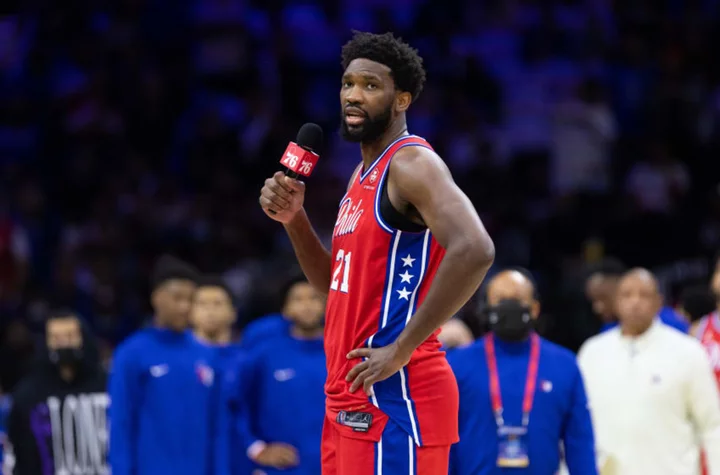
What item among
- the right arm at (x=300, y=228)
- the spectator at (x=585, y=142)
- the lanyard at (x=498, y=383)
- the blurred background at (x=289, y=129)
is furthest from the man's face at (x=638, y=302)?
the spectator at (x=585, y=142)

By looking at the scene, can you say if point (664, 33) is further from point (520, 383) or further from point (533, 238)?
point (520, 383)

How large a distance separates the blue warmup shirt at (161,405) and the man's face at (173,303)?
0.24 feet

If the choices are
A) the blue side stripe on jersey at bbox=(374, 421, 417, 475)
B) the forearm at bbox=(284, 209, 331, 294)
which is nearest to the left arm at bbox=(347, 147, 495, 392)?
the blue side stripe on jersey at bbox=(374, 421, 417, 475)

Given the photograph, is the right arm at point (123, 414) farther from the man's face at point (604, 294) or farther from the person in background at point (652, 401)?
the man's face at point (604, 294)

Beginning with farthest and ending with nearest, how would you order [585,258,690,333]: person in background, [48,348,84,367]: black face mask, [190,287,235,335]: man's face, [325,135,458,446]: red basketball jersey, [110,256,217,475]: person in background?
[585,258,690,333]: person in background → [190,287,235,335]: man's face → [48,348,84,367]: black face mask → [110,256,217,475]: person in background → [325,135,458,446]: red basketball jersey

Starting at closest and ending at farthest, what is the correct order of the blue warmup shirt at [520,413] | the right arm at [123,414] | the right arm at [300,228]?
the right arm at [300,228] < the blue warmup shirt at [520,413] < the right arm at [123,414]

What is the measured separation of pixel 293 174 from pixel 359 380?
0.77 meters

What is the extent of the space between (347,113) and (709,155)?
Answer: 9457 millimetres

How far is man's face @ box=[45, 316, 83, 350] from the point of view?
8.03m

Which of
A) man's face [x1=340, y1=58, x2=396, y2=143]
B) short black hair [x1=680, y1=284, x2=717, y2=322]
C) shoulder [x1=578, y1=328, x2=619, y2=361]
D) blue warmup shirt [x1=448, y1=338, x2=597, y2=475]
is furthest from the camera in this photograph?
short black hair [x1=680, y1=284, x2=717, y2=322]

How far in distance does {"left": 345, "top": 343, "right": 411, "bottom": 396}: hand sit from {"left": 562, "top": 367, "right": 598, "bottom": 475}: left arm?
2518 mm

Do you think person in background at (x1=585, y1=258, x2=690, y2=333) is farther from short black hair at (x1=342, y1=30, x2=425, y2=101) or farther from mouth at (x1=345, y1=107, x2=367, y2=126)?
mouth at (x1=345, y1=107, x2=367, y2=126)

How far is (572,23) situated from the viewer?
47.2 feet

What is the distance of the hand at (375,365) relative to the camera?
399 cm
